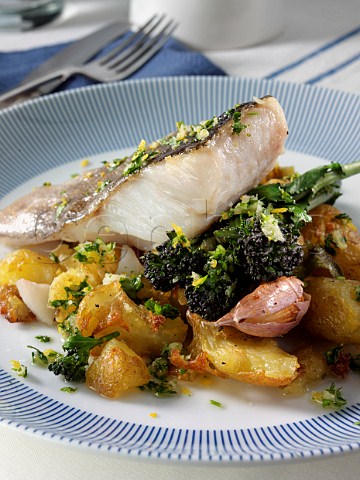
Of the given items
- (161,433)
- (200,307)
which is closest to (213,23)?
(200,307)

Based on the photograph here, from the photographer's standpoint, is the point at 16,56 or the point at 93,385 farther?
the point at 16,56

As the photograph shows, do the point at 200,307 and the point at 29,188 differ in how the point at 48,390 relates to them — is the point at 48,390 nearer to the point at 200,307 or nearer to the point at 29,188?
the point at 200,307

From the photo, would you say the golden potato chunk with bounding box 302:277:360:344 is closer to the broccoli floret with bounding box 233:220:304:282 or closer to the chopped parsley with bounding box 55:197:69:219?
the broccoli floret with bounding box 233:220:304:282

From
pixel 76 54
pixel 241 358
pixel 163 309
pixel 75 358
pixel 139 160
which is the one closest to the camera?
pixel 241 358

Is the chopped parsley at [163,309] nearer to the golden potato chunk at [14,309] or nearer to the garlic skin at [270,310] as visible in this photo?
the garlic skin at [270,310]

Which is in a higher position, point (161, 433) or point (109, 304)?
point (109, 304)

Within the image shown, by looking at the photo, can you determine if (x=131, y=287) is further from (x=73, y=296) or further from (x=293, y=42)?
(x=293, y=42)

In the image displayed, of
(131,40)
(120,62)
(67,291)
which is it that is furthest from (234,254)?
(131,40)
